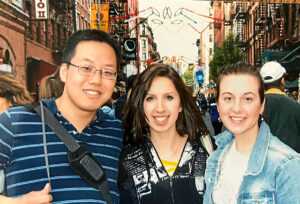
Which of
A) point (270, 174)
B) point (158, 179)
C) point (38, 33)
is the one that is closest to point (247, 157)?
point (270, 174)

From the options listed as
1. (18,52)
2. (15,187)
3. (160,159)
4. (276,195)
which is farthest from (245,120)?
(18,52)

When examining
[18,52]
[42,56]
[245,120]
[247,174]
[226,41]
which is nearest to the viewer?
[247,174]

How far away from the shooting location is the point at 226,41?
3641 cm

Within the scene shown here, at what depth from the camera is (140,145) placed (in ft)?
9.62

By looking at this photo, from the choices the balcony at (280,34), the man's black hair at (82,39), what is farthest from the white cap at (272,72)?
the balcony at (280,34)

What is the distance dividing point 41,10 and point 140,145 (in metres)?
9.92

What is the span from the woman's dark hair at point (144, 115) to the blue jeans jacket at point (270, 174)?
0.85m

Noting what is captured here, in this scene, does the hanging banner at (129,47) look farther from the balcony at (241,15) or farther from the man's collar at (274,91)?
the man's collar at (274,91)

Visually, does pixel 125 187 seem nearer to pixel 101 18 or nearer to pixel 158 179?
pixel 158 179

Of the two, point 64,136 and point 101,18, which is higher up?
point 101,18

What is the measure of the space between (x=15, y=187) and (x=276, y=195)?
1.67 m

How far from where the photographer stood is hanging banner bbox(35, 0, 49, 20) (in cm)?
1127

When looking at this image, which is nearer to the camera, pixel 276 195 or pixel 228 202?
pixel 276 195

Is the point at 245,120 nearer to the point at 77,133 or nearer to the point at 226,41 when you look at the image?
the point at 77,133
